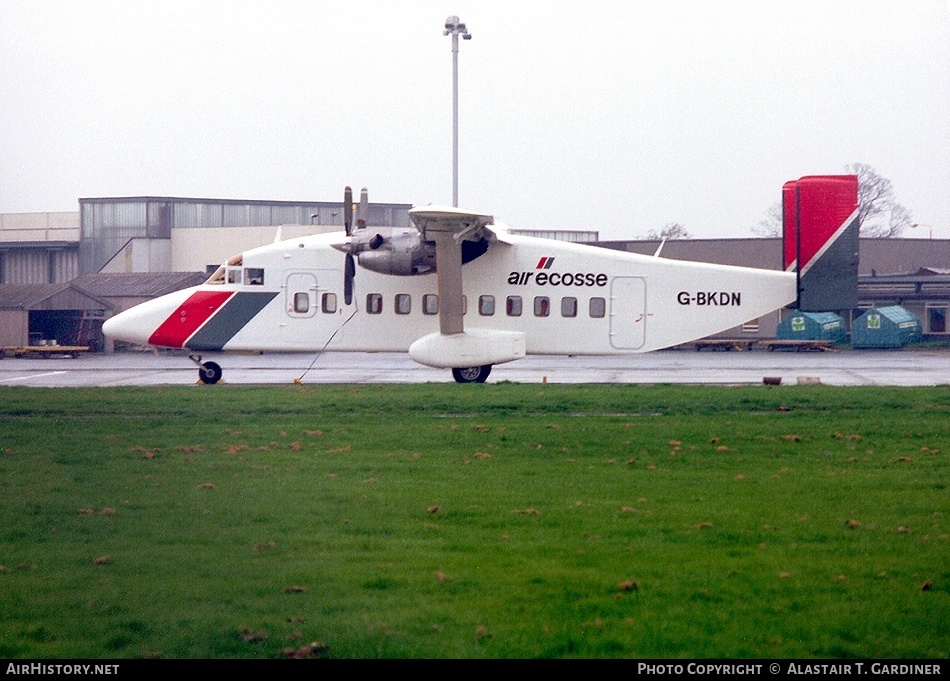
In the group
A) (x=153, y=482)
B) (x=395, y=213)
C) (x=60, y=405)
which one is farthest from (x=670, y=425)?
(x=395, y=213)

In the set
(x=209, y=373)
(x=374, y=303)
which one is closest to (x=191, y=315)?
(x=209, y=373)

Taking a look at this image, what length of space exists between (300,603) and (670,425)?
9352 millimetres

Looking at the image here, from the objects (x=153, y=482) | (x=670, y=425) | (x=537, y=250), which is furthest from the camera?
(x=537, y=250)

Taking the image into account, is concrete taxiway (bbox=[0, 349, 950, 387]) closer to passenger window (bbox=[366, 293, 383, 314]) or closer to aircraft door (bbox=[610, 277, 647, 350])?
aircraft door (bbox=[610, 277, 647, 350])

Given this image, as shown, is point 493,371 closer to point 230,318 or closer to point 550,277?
point 550,277

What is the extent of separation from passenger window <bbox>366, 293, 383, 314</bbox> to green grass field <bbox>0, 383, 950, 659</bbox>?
940 centimetres

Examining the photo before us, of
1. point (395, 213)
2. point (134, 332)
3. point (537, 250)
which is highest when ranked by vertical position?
point (395, 213)

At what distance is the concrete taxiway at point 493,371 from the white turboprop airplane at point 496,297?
3.74 ft

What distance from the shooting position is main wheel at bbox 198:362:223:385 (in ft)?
76.8

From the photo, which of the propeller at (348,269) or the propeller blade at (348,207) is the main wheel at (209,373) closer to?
the propeller at (348,269)

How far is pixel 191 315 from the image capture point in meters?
23.8

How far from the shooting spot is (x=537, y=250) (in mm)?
23391

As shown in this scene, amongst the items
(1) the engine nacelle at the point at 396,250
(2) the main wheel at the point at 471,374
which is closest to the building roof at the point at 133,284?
(1) the engine nacelle at the point at 396,250
